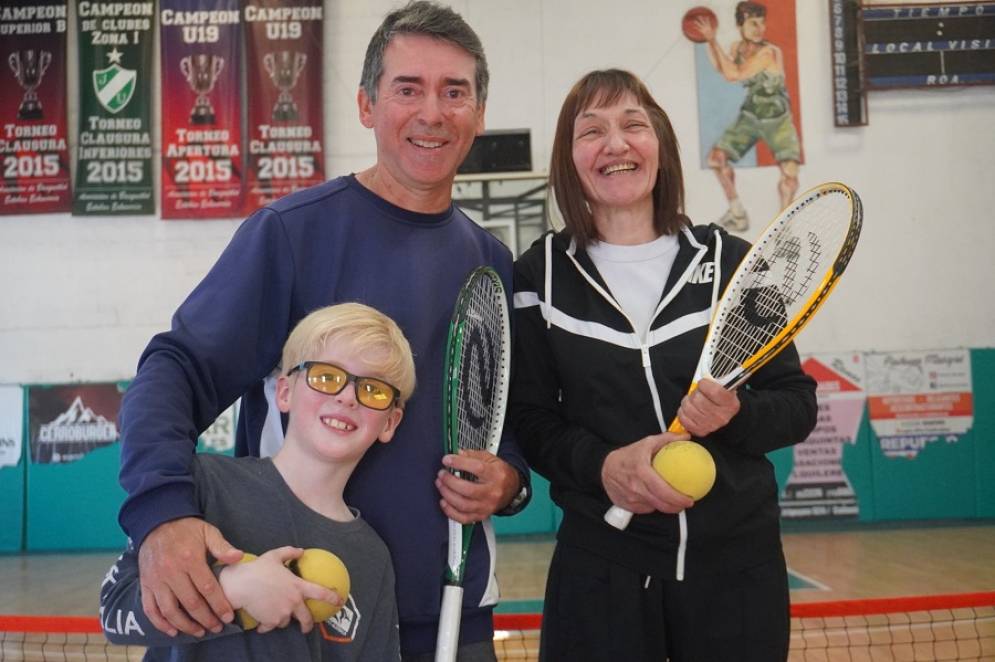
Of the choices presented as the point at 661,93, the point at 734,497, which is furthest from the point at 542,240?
the point at 661,93

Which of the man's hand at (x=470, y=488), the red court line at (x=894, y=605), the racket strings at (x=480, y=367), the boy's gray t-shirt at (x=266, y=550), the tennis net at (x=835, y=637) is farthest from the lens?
the tennis net at (x=835, y=637)

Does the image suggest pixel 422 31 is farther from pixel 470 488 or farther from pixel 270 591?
pixel 270 591

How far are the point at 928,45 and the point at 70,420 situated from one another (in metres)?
10.6

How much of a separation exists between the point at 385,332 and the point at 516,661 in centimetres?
251

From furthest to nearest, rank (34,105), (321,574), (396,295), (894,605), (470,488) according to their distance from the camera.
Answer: (34,105) → (894,605) → (396,295) → (470,488) → (321,574)

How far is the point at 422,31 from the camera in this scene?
2070 millimetres

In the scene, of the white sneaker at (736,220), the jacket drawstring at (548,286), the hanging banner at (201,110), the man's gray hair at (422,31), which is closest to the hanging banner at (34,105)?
the hanging banner at (201,110)

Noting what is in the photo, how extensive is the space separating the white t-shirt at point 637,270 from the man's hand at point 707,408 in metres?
0.35

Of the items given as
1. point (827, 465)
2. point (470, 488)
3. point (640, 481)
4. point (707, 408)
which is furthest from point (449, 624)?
point (827, 465)

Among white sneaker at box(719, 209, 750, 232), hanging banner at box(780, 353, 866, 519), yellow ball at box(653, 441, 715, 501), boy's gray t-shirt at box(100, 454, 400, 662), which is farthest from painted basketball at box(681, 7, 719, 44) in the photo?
boy's gray t-shirt at box(100, 454, 400, 662)

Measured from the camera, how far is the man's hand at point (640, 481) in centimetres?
192

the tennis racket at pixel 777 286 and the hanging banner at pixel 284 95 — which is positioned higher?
the hanging banner at pixel 284 95

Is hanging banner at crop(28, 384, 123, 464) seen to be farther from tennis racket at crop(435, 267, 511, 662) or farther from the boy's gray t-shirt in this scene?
the boy's gray t-shirt

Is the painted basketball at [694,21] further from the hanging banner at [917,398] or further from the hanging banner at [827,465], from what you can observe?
the hanging banner at [917,398]
